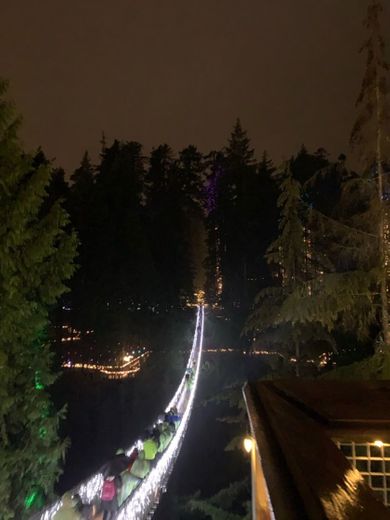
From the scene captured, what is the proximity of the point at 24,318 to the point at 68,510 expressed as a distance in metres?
2.38

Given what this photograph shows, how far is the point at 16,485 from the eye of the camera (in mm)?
6402

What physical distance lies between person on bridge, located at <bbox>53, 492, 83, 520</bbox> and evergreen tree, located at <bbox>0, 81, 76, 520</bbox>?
0.59 metres

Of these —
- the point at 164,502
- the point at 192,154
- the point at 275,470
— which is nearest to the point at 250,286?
the point at 192,154

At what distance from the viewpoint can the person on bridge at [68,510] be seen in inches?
236

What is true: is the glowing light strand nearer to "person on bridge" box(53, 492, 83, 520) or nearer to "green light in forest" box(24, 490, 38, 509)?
"person on bridge" box(53, 492, 83, 520)

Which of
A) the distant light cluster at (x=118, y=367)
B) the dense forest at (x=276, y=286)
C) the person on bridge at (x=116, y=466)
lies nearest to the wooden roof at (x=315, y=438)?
the dense forest at (x=276, y=286)

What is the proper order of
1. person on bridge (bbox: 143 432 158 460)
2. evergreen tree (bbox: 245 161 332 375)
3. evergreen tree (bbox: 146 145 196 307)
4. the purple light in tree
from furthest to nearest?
1. the purple light in tree
2. evergreen tree (bbox: 146 145 196 307)
3. evergreen tree (bbox: 245 161 332 375)
4. person on bridge (bbox: 143 432 158 460)

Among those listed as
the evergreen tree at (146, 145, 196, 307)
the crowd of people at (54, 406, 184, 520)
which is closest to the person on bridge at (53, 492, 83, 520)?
the crowd of people at (54, 406, 184, 520)

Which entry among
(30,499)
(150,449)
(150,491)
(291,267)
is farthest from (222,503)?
(30,499)

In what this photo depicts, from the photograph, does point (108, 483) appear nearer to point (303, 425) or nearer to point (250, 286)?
point (303, 425)

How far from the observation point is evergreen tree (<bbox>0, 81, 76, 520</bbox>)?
6.00 meters

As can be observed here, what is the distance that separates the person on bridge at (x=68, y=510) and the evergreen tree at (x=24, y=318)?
59cm

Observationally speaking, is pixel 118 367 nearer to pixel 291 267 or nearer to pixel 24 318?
pixel 291 267

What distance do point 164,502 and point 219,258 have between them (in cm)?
2538
